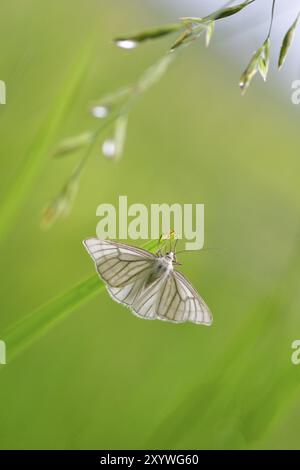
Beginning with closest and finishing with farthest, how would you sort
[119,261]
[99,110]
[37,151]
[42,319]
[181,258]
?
1. [99,110]
2. [42,319]
3. [37,151]
4. [119,261]
5. [181,258]

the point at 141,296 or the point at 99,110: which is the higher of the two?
the point at 99,110

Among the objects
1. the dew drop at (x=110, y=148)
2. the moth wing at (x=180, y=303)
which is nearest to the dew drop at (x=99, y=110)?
the dew drop at (x=110, y=148)

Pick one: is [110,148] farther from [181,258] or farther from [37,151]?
[181,258]

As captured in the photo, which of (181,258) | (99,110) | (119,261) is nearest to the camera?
(99,110)

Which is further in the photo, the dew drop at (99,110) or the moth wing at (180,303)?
the moth wing at (180,303)

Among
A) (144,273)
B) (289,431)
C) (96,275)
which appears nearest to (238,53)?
(144,273)

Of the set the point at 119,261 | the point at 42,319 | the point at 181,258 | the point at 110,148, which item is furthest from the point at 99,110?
the point at 181,258

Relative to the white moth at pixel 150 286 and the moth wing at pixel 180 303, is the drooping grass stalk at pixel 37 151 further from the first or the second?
the moth wing at pixel 180 303
